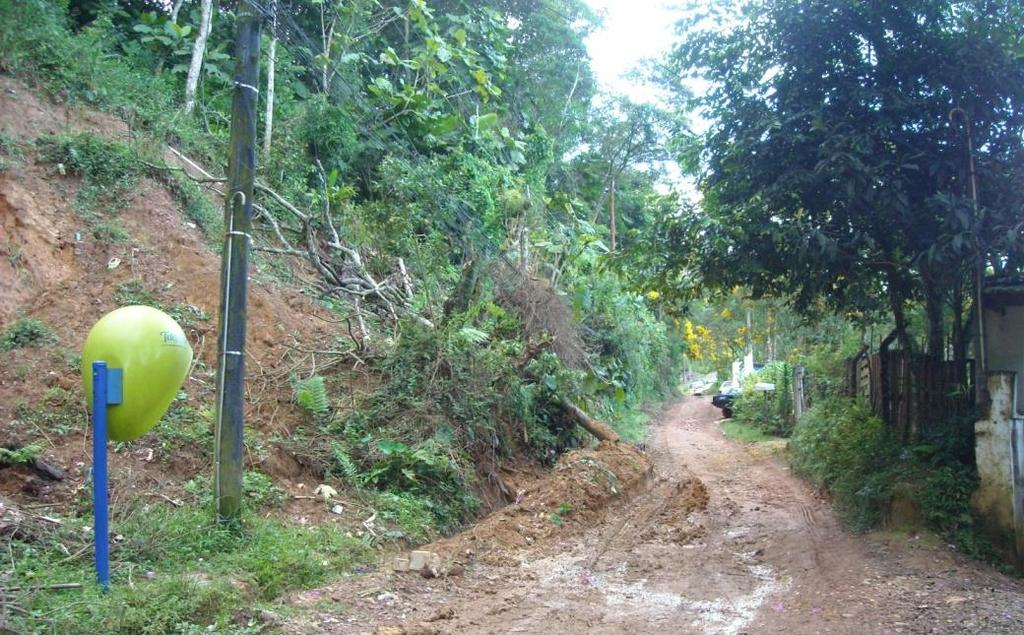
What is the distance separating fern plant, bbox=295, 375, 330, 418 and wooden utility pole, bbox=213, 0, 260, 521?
297cm

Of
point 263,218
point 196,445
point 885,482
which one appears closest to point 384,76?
point 263,218

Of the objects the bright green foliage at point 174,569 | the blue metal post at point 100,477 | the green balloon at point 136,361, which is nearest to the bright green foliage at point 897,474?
the bright green foliage at point 174,569

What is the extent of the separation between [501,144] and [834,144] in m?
11.5

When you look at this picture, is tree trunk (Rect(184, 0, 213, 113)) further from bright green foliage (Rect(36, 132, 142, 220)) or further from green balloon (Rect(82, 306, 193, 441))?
green balloon (Rect(82, 306, 193, 441))

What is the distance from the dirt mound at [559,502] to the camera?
912 centimetres

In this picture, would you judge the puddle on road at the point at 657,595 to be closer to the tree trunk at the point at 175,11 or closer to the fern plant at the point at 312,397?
the fern plant at the point at 312,397

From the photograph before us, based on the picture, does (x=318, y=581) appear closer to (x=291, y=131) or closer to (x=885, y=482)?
(x=885, y=482)

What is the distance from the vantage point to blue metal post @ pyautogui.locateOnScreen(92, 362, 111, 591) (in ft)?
18.4

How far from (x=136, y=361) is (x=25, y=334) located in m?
4.22

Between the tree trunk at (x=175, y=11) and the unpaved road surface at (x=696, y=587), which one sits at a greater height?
the tree trunk at (x=175, y=11)

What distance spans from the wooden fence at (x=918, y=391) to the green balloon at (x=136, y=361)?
9049mm

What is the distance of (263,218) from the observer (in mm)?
14734

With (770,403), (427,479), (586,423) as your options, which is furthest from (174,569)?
(770,403)

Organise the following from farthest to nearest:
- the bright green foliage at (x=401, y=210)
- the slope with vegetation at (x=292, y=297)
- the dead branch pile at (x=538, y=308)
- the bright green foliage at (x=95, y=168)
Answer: the dead branch pile at (x=538, y=308) → the bright green foliage at (x=95, y=168) → the bright green foliage at (x=401, y=210) → the slope with vegetation at (x=292, y=297)
